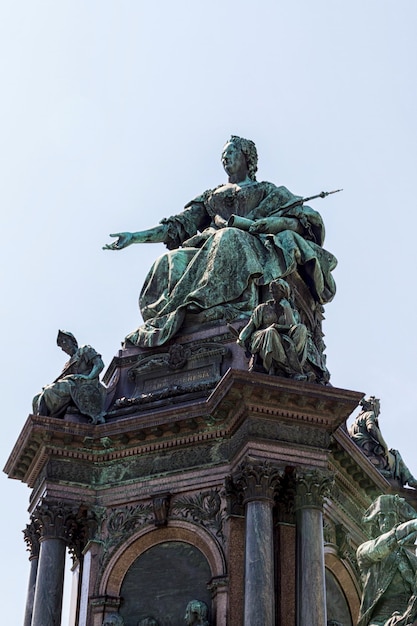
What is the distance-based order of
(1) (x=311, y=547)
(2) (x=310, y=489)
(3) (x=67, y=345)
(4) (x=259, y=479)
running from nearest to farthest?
(1) (x=311, y=547) → (4) (x=259, y=479) → (2) (x=310, y=489) → (3) (x=67, y=345)

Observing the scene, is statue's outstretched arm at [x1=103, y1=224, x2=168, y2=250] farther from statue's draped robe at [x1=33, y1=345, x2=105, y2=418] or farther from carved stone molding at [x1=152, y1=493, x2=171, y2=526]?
carved stone molding at [x1=152, y1=493, x2=171, y2=526]

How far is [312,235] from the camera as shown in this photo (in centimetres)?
2627

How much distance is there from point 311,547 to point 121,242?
9.48 m

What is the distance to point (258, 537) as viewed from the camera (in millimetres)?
20094

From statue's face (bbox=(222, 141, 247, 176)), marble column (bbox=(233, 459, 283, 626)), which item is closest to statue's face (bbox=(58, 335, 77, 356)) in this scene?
marble column (bbox=(233, 459, 283, 626))

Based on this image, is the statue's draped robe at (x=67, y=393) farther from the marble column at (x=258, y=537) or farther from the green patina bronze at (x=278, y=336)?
the marble column at (x=258, y=537)

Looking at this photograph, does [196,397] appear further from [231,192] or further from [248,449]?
[231,192]

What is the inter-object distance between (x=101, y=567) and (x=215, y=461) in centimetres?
268

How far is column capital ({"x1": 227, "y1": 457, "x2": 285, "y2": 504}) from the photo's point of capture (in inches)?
808

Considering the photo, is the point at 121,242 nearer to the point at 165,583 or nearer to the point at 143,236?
the point at 143,236

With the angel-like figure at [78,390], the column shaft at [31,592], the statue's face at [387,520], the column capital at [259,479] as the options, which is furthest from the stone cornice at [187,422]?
the statue's face at [387,520]

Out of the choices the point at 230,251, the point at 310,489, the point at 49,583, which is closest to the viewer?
the point at 310,489

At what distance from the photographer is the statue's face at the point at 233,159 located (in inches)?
1081

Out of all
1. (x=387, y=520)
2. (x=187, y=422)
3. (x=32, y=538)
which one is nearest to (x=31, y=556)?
(x=32, y=538)
